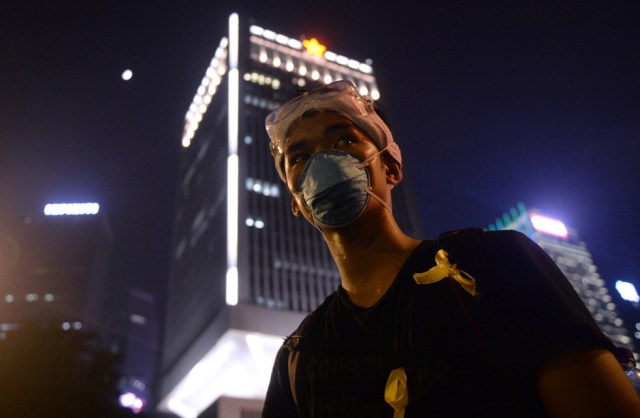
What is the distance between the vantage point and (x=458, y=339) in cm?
146

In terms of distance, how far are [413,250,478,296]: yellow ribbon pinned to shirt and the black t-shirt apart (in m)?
0.04

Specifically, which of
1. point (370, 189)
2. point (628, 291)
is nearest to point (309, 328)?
point (370, 189)

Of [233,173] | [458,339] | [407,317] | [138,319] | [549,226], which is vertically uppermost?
[138,319]

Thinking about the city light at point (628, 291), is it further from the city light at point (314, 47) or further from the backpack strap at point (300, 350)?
the city light at point (314, 47)

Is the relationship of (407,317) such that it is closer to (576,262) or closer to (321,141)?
(321,141)

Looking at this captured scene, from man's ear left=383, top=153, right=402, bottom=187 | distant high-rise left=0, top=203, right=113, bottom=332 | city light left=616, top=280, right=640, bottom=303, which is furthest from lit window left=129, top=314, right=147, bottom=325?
man's ear left=383, top=153, right=402, bottom=187

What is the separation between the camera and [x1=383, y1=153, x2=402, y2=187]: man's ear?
6.81 feet

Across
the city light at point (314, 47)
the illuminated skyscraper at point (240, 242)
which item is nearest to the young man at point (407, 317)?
the illuminated skyscraper at point (240, 242)

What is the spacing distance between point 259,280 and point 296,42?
31851 millimetres

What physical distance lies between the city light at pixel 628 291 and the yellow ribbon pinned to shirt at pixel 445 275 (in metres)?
12.7

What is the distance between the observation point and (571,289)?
1.40 metres

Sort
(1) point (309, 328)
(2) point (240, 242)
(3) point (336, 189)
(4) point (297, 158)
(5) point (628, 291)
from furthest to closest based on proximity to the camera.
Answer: (2) point (240, 242) → (5) point (628, 291) → (4) point (297, 158) → (1) point (309, 328) → (3) point (336, 189)

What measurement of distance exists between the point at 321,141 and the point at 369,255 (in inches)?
22.1

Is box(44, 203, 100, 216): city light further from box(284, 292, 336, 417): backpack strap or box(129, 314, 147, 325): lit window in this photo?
box(284, 292, 336, 417): backpack strap
